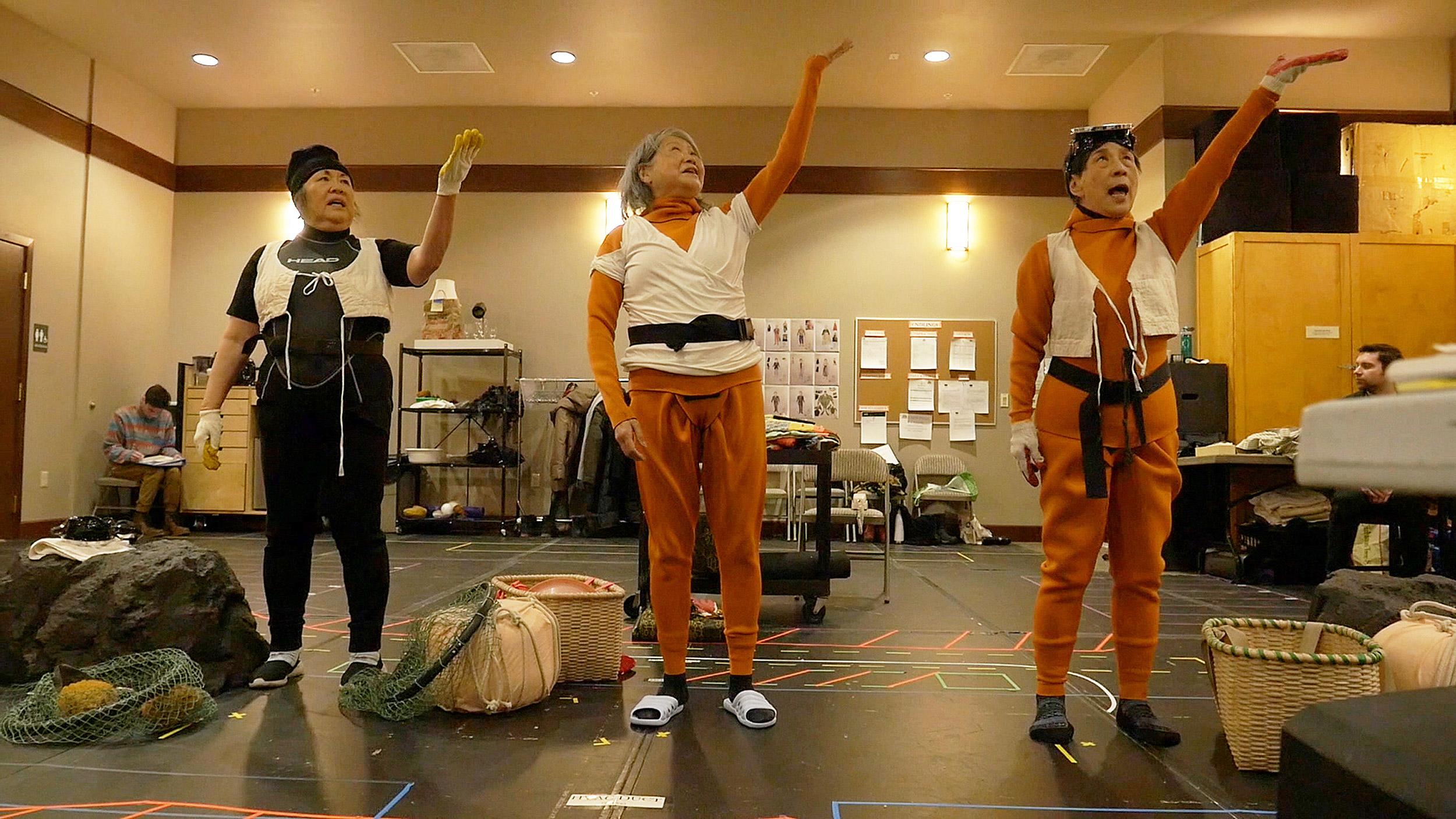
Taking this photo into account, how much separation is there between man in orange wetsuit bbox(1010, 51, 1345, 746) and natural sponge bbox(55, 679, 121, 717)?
214cm

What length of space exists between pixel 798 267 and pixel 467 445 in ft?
11.2

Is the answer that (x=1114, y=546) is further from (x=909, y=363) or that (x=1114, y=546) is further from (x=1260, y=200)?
(x=909, y=363)

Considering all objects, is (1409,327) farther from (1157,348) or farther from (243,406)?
(243,406)

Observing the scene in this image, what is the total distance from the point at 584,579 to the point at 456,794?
118 cm

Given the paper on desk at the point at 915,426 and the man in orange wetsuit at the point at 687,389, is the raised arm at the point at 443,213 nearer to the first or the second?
the man in orange wetsuit at the point at 687,389

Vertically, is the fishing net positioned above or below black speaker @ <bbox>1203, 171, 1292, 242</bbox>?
below

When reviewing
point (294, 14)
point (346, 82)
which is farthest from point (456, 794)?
point (346, 82)

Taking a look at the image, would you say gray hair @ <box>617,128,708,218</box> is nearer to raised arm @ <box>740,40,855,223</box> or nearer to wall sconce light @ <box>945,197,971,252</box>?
raised arm @ <box>740,40,855,223</box>

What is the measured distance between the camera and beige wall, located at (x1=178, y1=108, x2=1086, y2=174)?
8.75 m

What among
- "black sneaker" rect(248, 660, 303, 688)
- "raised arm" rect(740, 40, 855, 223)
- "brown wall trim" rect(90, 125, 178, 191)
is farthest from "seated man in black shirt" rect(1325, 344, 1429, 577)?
"brown wall trim" rect(90, 125, 178, 191)

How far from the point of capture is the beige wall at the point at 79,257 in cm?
724

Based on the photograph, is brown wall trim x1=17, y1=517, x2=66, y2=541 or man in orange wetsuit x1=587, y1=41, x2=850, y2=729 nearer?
man in orange wetsuit x1=587, y1=41, x2=850, y2=729

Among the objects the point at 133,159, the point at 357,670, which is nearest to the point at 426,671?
the point at 357,670

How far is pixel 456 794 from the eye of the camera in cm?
181
